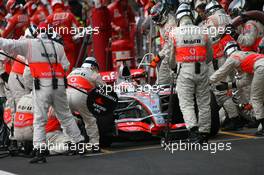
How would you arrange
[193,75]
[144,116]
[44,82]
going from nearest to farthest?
[44,82]
[193,75]
[144,116]

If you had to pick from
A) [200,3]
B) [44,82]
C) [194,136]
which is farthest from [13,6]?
[194,136]

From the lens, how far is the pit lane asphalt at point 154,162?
11.8m

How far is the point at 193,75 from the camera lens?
555 inches

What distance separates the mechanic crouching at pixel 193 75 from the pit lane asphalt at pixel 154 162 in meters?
0.64

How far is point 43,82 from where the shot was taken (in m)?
13.4

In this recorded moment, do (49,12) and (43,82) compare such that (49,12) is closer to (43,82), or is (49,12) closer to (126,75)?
(126,75)

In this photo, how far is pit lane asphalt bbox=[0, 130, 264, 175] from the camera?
1184 centimetres

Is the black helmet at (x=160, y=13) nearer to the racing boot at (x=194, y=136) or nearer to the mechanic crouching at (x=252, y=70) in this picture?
the mechanic crouching at (x=252, y=70)

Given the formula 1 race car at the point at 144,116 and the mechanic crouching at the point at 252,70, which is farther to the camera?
the mechanic crouching at the point at 252,70

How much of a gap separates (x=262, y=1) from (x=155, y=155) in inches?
232

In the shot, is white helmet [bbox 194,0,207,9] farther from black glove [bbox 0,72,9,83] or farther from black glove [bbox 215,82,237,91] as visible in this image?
black glove [bbox 0,72,9,83]

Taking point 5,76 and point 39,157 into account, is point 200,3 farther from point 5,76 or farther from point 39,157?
point 39,157

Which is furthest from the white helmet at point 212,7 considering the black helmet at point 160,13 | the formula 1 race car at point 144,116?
the formula 1 race car at point 144,116

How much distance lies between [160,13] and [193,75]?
2.65 meters
